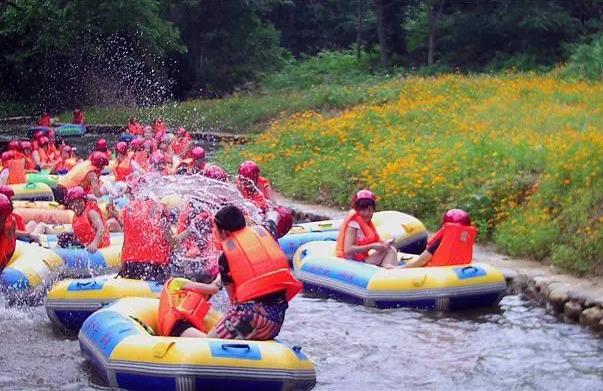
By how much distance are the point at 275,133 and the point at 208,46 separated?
2300cm

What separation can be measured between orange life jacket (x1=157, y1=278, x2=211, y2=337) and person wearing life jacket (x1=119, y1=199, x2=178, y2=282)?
164cm

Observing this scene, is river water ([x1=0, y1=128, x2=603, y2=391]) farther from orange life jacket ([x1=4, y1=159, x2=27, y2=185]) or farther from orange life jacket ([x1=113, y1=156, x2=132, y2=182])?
orange life jacket ([x1=4, y1=159, x2=27, y2=185])

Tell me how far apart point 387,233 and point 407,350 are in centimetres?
352

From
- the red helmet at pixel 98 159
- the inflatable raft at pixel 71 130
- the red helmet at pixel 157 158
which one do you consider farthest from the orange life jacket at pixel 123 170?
the inflatable raft at pixel 71 130

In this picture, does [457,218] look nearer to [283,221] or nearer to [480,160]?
[283,221]

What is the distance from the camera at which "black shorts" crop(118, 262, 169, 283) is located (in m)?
10.2

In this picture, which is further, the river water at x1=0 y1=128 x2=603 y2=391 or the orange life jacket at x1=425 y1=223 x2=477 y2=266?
the orange life jacket at x1=425 y1=223 x2=477 y2=266

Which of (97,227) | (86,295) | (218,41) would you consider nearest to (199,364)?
(86,295)

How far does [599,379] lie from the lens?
858cm

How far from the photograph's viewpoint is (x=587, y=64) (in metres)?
26.3

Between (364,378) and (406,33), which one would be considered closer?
(364,378)

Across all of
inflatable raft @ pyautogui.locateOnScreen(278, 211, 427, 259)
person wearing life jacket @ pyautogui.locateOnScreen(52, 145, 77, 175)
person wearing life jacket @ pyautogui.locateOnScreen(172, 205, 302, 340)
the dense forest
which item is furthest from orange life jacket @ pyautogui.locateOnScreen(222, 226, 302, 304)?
the dense forest

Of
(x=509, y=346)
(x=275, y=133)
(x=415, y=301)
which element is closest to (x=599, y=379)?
(x=509, y=346)

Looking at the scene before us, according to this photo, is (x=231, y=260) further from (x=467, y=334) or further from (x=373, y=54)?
(x=373, y=54)
